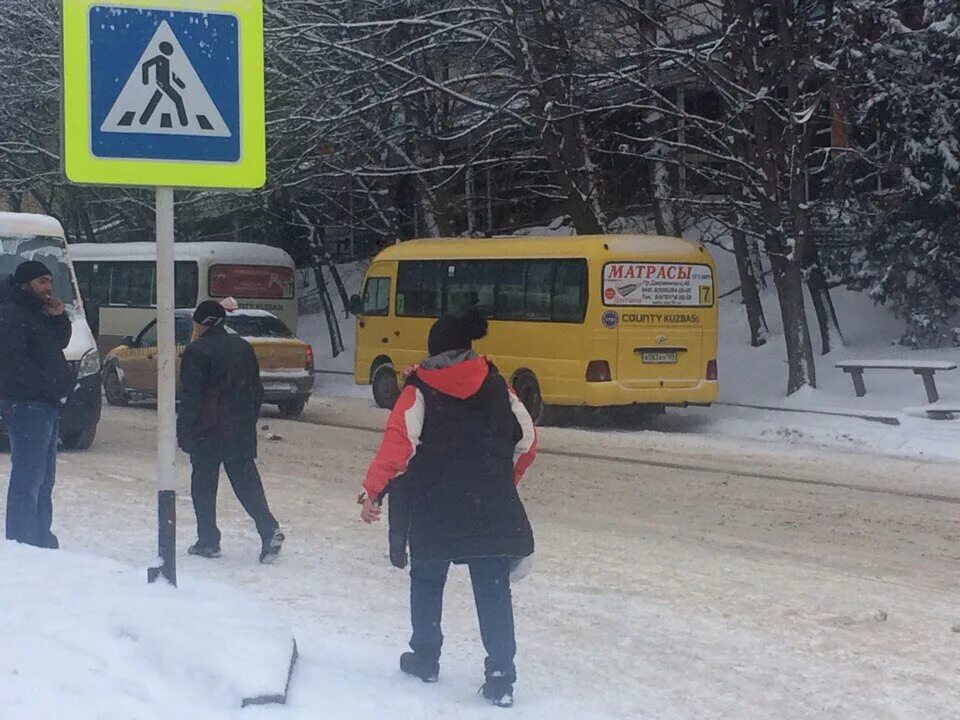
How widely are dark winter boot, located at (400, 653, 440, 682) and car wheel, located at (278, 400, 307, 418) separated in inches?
598

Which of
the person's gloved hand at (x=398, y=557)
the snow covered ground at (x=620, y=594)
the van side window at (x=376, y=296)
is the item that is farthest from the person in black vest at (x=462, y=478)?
the van side window at (x=376, y=296)

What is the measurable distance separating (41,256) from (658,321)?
842 centimetres

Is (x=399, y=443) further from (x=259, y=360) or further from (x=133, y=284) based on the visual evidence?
(x=133, y=284)

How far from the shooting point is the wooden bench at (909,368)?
60.8 ft

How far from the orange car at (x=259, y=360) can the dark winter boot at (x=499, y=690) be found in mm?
14923

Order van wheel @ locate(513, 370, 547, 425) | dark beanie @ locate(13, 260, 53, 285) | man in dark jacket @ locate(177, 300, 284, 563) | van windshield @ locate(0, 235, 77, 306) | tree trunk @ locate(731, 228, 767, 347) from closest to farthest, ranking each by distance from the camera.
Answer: dark beanie @ locate(13, 260, 53, 285)
man in dark jacket @ locate(177, 300, 284, 563)
van windshield @ locate(0, 235, 77, 306)
van wheel @ locate(513, 370, 547, 425)
tree trunk @ locate(731, 228, 767, 347)

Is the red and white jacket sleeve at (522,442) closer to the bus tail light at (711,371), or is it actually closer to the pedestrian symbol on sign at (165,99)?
the pedestrian symbol on sign at (165,99)

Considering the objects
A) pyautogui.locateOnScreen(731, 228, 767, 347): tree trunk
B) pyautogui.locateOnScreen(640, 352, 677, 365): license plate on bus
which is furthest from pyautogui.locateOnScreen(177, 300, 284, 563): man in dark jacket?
pyautogui.locateOnScreen(731, 228, 767, 347): tree trunk

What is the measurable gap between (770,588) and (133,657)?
4.64 m

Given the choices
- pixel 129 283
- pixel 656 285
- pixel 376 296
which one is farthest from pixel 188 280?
pixel 656 285

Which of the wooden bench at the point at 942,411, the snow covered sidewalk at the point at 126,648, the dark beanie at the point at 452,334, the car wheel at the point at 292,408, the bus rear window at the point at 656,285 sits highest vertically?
the bus rear window at the point at 656,285

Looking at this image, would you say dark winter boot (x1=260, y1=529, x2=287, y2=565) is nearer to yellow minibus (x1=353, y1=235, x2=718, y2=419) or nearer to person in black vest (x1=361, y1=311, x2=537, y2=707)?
person in black vest (x1=361, y1=311, x2=537, y2=707)

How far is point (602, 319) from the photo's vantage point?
1966 cm

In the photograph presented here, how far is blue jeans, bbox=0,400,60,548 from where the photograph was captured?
8383mm
